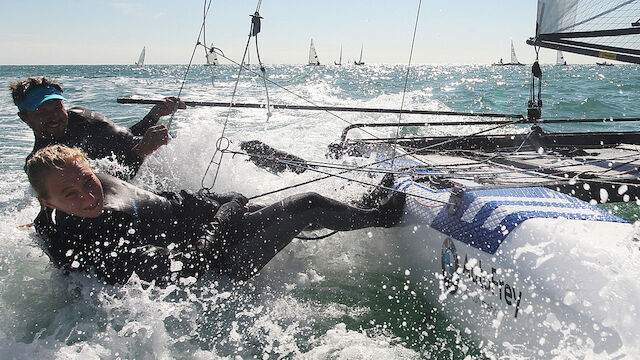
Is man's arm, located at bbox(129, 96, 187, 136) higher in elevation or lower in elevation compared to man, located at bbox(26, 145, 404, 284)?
higher

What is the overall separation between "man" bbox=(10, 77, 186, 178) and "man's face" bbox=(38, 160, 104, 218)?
830 mm

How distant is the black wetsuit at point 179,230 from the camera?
77.7 inches

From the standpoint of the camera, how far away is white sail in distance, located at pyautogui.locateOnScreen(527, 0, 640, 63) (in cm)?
340

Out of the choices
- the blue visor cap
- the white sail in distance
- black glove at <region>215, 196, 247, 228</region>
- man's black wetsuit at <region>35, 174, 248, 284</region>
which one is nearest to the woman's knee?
black glove at <region>215, 196, 247, 228</region>

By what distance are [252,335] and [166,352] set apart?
1.33 ft

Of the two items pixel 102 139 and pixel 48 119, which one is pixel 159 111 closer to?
pixel 102 139

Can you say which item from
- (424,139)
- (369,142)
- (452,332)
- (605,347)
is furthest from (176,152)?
(605,347)

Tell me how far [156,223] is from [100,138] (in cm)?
119

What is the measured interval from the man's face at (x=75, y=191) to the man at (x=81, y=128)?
83cm

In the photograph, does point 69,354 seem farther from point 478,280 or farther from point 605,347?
point 605,347

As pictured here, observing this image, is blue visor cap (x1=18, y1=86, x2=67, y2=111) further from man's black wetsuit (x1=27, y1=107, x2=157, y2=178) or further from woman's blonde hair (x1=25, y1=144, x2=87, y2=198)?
woman's blonde hair (x1=25, y1=144, x2=87, y2=198)

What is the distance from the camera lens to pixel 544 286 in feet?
5.67

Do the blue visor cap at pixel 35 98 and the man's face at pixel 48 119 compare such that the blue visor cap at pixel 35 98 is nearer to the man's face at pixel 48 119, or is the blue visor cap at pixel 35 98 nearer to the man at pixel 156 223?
the man's face at pixel 48 119

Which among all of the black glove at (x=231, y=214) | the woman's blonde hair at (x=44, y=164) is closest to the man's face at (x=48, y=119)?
the woman's blonde hair at (x=44, y=164)
